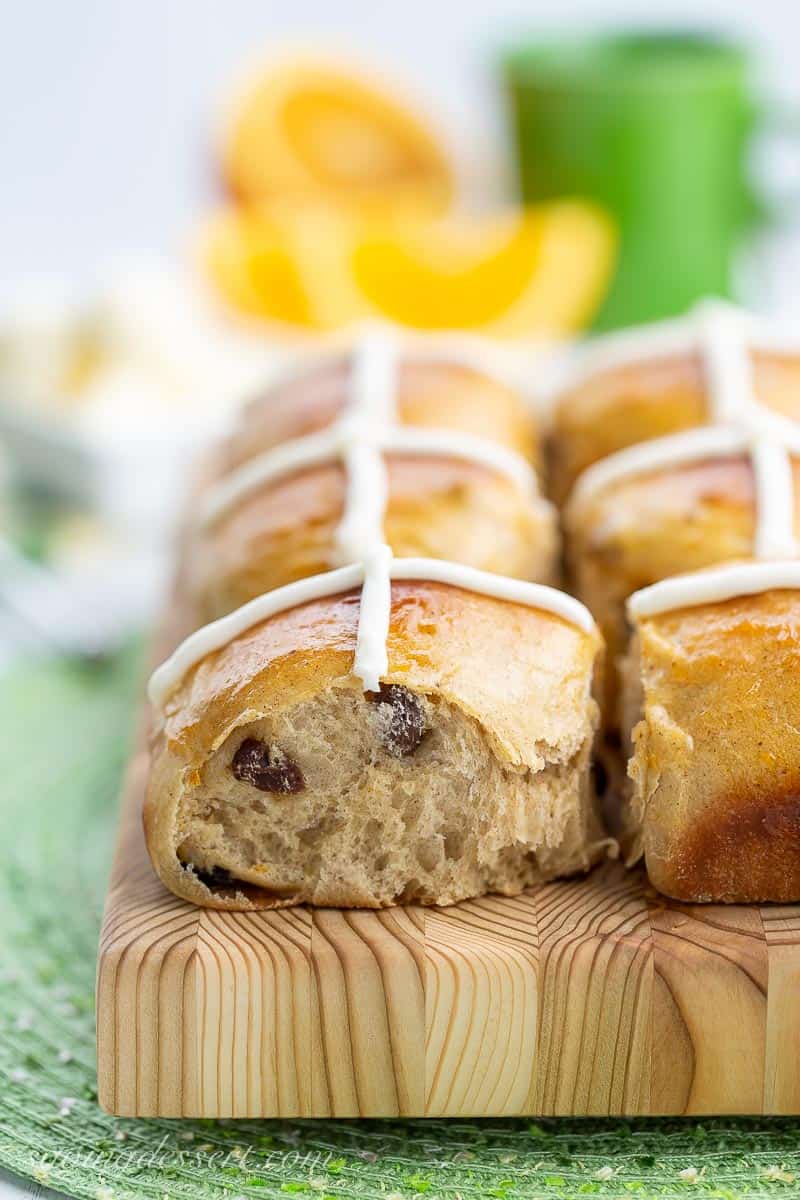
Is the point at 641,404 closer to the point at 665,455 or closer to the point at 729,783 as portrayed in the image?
the point at 665,455

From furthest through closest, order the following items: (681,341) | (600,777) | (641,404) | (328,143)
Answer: (328,143) → (681,341) → (641,404) → (600,777)

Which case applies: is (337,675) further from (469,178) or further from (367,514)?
(469,178)

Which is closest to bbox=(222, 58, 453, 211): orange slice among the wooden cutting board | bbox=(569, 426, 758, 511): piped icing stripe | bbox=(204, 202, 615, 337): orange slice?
bbox=(204, 202, 615, 337): orange slice

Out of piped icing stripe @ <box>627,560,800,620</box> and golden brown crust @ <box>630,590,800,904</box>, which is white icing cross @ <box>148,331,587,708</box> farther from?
golden brown crust @ <box>630,590,800,904</box>

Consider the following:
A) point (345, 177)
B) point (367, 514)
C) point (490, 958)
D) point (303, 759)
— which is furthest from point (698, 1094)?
point (345, 177)

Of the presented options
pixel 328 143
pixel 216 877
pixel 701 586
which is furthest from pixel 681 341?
pixel 328 143

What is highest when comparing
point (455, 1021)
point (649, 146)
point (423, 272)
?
point (649, 146)
